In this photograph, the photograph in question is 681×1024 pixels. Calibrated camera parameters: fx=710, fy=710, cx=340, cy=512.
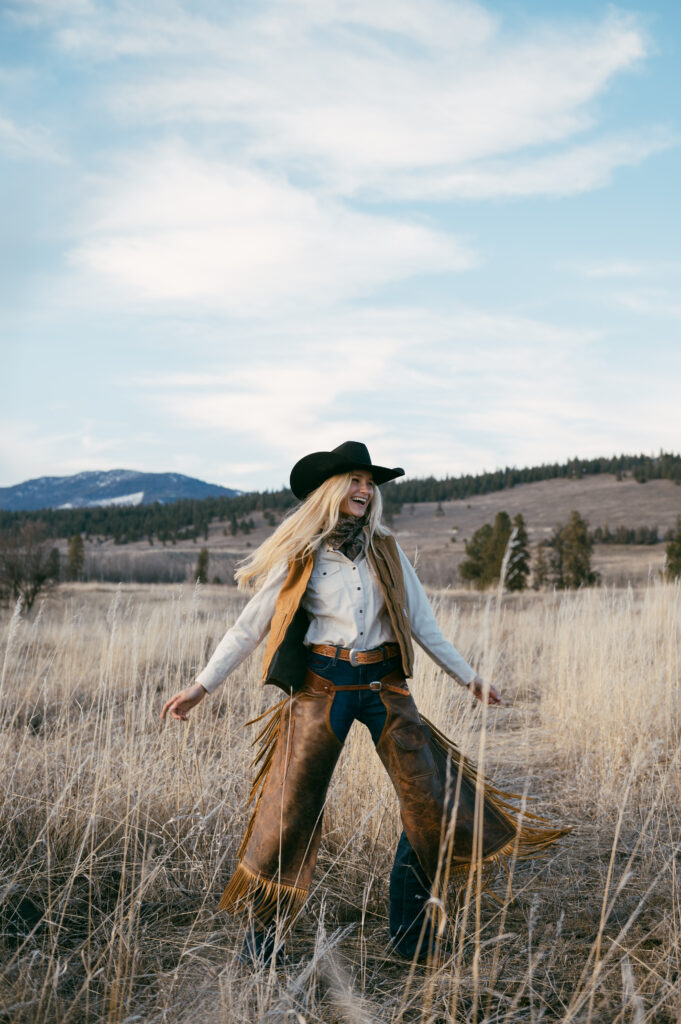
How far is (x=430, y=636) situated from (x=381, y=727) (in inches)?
16.5

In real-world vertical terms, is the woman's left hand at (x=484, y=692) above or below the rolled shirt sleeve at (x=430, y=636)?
below

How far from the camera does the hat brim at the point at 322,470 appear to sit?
2.62 metres

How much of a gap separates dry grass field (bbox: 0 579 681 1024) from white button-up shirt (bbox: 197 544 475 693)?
14.6 inches

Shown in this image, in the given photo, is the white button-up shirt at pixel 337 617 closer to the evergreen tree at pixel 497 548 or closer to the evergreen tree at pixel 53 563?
the evergreen tree at pixel 53 563

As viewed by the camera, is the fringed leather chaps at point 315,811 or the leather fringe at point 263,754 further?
the leather fringe at point 263,754

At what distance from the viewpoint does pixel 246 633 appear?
257 centimetres

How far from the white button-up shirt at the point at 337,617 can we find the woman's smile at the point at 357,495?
0.17 meters

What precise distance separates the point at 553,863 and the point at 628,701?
6.04 feet

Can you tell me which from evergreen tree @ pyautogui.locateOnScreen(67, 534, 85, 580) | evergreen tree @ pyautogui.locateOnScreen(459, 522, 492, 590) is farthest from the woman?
evergreen tree @ pyautogui.locateOnScreen(67, 534, 85, 580)

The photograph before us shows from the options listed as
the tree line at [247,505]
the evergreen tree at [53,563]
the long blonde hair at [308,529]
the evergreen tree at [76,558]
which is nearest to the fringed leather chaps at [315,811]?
the long blonde hair at [308,529]

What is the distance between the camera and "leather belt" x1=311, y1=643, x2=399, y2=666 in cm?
246

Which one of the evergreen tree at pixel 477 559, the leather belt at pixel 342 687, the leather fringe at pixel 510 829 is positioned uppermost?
the leather belt at pixel 342 687

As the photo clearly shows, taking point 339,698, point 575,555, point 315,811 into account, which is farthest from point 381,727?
point 575,555

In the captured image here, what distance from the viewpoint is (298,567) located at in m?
2.62
